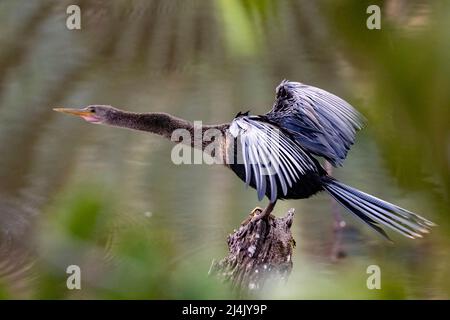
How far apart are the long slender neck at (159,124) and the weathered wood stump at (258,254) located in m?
0.35

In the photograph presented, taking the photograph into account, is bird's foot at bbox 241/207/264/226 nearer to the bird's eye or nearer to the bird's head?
the bird's eye

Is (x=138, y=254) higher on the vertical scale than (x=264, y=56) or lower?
lower

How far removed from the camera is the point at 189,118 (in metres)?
2.30

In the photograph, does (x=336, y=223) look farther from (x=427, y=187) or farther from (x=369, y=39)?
(x=369, y=39)

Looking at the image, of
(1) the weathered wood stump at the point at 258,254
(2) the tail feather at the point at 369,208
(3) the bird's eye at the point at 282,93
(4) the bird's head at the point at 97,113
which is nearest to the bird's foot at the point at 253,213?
(1) the weathered wood stump at the point at 258,254

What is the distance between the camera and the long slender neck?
2229 mm

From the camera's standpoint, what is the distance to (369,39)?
92.7 inches

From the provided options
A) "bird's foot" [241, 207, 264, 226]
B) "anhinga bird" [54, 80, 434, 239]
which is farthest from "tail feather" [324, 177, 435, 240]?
"bird's foot" [241, 207, 264, 226]

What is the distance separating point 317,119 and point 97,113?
2.61 feet

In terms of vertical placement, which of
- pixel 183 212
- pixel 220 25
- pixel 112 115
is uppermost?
pixel 220 25

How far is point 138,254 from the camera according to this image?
89.8 inches

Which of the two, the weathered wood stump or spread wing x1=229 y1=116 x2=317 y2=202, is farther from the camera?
the weathered wood stump

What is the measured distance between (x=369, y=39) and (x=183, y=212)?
944 millimetres
